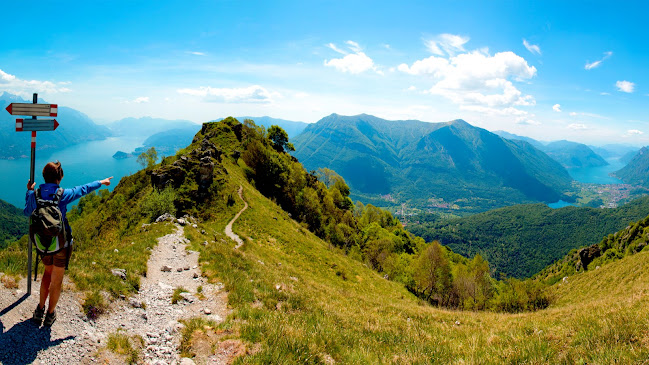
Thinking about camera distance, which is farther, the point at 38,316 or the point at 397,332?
the point at 397,332

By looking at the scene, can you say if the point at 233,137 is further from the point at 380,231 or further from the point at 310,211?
the point at 380,231

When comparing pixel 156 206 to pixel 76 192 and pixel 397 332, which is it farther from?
pixel 397 332

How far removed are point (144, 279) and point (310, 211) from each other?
49.2m

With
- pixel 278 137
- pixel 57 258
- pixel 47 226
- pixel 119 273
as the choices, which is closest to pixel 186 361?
pixel 57 258

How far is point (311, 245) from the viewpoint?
3725 cm

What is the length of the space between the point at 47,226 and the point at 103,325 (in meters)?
3.85

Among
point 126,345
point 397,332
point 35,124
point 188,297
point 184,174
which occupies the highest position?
point 35,124

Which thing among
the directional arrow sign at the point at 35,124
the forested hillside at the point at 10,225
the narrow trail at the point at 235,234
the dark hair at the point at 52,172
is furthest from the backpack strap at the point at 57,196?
the forested hillside at the point at 10,225

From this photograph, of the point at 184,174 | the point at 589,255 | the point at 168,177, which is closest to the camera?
the point at 168,177

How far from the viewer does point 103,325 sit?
336 inches

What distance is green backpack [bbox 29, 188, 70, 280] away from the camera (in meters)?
6.77

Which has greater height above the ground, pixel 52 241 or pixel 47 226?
pixel 47 226

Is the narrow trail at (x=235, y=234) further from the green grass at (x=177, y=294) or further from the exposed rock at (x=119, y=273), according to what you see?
the exposed rock at (x=119, y=273)

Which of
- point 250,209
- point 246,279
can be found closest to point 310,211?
point 250,209
